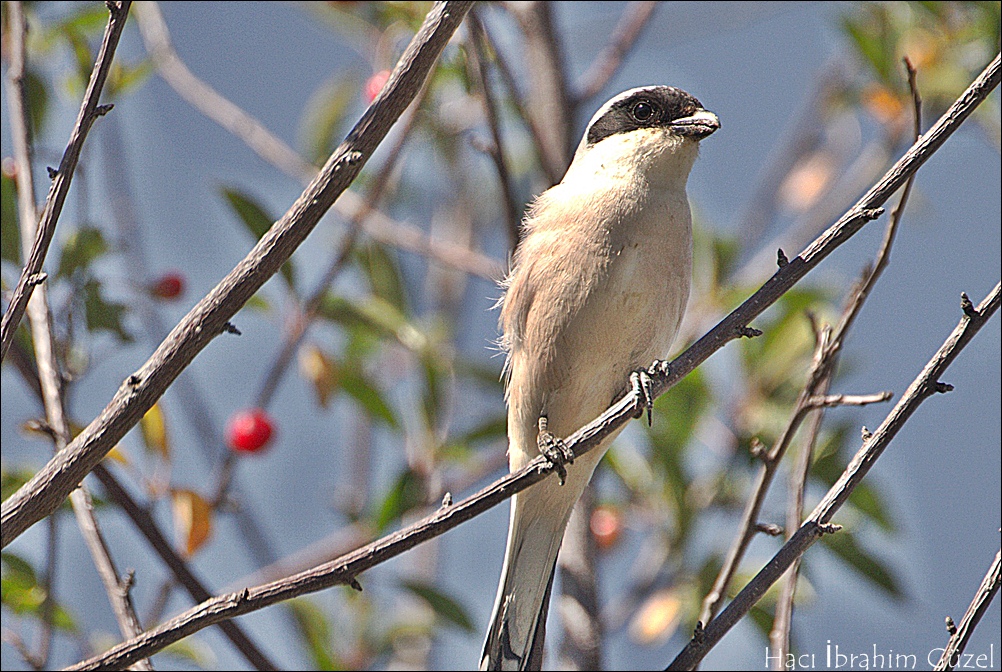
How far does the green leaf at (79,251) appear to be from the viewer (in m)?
2.79

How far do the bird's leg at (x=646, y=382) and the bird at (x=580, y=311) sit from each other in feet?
0.06

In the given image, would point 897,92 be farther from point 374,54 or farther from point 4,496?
point 4,496

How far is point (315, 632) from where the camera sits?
364cm

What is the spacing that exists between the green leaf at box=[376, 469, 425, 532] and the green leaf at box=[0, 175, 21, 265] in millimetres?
1454

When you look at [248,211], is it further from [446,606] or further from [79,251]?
[446,606]

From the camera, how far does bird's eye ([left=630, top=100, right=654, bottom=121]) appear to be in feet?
11.2

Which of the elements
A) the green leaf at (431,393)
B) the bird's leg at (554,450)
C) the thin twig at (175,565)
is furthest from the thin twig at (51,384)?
the green leaf at (431,393)

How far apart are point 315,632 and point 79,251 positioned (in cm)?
159

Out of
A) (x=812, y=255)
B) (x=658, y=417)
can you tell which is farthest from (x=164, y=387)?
(x=658, y=417)

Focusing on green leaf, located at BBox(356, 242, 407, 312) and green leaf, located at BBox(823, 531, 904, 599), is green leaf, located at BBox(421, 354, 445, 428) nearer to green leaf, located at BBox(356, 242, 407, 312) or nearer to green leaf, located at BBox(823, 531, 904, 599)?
green leaf, located at BBox(356, 242, 407, 312)

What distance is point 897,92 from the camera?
13.4ft

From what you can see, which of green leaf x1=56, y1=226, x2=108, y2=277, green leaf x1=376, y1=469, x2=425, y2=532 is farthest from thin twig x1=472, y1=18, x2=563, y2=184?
green leaf x1=56, y1=226, x2=108, y2=277

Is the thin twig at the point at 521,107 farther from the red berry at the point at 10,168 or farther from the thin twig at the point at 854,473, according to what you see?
the thin twig at the point at 854,473

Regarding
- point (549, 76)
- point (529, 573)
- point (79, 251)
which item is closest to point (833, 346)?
point (529, 573)
